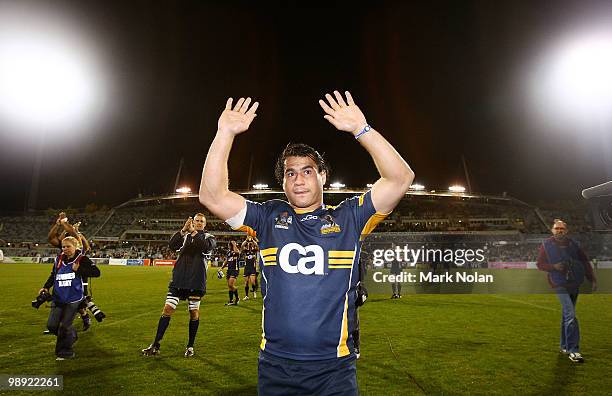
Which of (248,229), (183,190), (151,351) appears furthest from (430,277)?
(183,190)

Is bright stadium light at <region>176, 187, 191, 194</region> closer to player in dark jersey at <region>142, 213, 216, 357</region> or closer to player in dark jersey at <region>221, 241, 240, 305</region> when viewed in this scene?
player in dark jersey at <region>221, 241, 240, 305</region>

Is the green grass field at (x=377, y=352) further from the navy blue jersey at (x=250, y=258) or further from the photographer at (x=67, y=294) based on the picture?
the navy blue jersey at (x=250, y=258)

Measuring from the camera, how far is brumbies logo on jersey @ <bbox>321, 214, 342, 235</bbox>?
314 centimetres

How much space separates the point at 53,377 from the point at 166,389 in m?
2.19

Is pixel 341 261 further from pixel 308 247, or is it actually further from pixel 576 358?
pixel 576 358

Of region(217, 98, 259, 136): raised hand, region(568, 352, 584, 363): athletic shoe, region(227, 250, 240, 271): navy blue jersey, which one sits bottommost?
region(568, 352, 584, 363): athletic shoe

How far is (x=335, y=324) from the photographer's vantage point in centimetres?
301

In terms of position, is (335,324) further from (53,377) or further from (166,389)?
(53,377)

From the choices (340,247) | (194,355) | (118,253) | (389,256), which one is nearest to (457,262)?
(389,256)

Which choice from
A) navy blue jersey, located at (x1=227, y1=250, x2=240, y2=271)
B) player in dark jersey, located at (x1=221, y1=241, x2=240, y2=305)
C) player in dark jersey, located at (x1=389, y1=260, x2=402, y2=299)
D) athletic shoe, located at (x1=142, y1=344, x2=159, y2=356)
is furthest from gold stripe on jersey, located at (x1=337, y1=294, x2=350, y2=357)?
player in dark jersey, located at (x1=389, y1=260, x2=402, y2=299)

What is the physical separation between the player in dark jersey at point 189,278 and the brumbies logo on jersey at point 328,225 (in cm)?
625

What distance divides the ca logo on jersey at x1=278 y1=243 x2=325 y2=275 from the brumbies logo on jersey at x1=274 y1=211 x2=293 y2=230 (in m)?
0.16

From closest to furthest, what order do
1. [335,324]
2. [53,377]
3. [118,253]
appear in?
[335,324] < [53,377] < [118,253]

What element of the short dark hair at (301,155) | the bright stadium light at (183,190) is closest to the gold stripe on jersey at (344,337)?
the short dark hair at (301,155)
